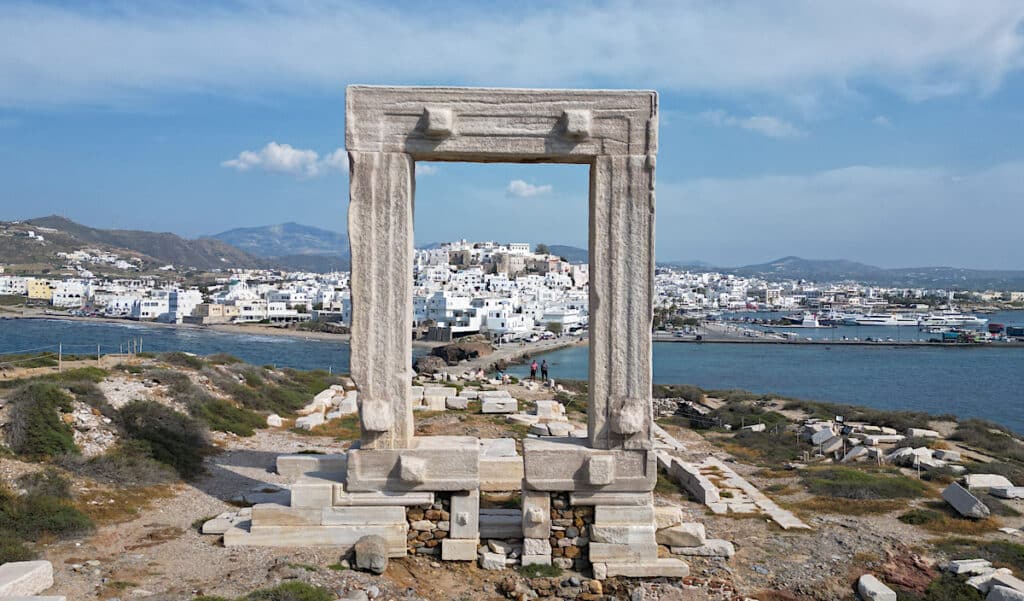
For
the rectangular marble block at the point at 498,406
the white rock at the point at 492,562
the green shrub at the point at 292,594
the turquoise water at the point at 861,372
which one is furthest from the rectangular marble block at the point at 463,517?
the turquoise water at the point at 861,372

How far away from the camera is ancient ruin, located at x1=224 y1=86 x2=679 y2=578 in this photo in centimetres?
740

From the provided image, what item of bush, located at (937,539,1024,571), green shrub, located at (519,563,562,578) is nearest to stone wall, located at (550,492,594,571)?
green shrub, located at (519,563,562,578)

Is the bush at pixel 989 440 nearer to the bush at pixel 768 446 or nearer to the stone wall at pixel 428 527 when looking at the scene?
the bush at pixel 768 446

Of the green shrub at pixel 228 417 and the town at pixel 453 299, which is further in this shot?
the town at pixel 453 299

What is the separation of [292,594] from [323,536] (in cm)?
125

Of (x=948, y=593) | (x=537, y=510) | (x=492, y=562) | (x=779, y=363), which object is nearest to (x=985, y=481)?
(x=948, y=593)

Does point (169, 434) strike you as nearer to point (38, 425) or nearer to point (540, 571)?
point (38, 425)

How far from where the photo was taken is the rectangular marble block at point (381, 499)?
7.40m

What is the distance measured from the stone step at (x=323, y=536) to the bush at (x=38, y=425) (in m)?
3.79

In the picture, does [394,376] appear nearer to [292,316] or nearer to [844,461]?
[844,461]

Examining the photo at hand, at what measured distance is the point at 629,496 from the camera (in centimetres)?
744

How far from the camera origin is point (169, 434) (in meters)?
11.3

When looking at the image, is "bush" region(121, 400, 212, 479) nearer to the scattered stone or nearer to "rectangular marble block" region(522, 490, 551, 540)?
the scattered stone

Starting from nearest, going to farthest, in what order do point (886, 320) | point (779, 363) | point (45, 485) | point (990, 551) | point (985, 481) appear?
point (990, 551) → point (45, 485) → point (985, 481) → point (779, 363) → point (886, 320)
